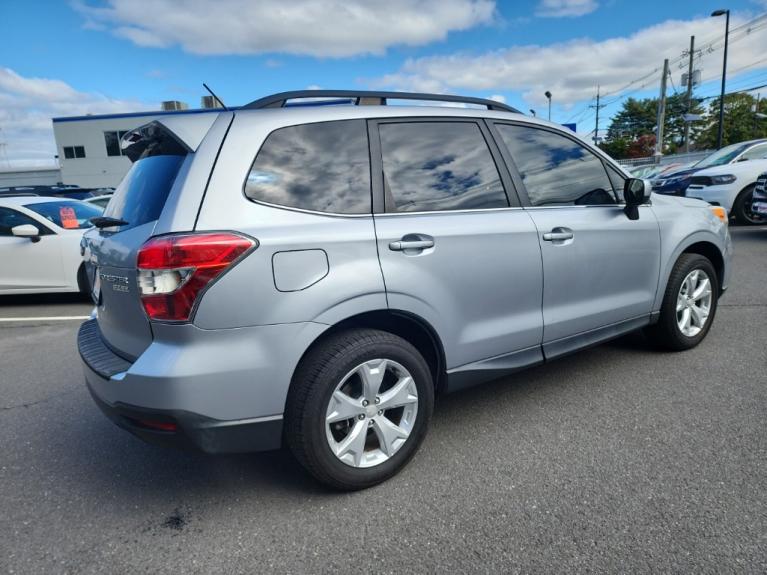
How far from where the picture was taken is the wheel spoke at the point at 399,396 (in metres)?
2.49

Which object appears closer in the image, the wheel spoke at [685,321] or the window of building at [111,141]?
the wheel spoke at [685,321]

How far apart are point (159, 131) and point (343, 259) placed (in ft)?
3.59

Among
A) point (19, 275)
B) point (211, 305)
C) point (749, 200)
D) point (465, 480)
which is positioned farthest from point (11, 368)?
point (749, 200)

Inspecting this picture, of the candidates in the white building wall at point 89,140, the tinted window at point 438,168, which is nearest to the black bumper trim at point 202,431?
the tinted window at point 438,168

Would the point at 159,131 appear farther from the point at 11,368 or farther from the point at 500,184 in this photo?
the point at 11,368

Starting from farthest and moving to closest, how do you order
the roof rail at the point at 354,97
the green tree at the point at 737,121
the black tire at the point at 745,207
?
the green tree at the point at 737,121 → the black tire at the point at 745,207 → the roof rail at the point at 354,97

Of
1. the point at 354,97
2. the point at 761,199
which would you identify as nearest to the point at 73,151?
the point at 761,199

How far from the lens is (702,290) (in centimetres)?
414

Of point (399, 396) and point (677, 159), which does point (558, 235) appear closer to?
point (399, 396)

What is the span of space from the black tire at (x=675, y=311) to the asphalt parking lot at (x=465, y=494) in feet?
1.15

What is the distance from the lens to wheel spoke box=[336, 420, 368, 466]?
2.41 metres

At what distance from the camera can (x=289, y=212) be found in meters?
2.30

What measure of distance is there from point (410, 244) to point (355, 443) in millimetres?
937

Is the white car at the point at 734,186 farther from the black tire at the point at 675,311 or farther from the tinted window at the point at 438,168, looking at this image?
the tinted window at the point at 438,168
